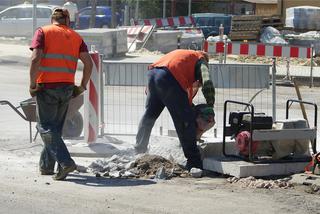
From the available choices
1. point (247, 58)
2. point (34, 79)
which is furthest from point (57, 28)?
point (247, 58)

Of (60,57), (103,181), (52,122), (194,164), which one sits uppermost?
(60,57)

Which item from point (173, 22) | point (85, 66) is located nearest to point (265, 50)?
point (85, 66)

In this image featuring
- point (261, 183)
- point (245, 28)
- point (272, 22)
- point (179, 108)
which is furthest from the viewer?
point (272, 22)

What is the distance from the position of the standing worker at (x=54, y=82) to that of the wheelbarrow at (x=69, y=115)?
7.03ft

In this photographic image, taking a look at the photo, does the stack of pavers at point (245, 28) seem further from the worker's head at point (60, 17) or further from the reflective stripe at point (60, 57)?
the reflective stripe at point (60, 57)

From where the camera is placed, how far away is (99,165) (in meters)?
9.62

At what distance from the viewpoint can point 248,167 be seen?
29.6 ft

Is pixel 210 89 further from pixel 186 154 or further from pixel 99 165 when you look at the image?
pixel 99 165

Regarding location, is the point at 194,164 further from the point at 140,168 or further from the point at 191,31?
the point at 191,31

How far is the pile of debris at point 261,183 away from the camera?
8648 mm

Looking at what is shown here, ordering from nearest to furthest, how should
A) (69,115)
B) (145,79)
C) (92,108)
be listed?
(92,108) < (69,115) < (145,79)

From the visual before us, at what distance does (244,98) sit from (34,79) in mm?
7702

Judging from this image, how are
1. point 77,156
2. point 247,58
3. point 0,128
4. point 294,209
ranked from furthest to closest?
point 247,58
point 0,128
point 77,156
point 294,209

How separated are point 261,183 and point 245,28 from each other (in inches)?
1039
